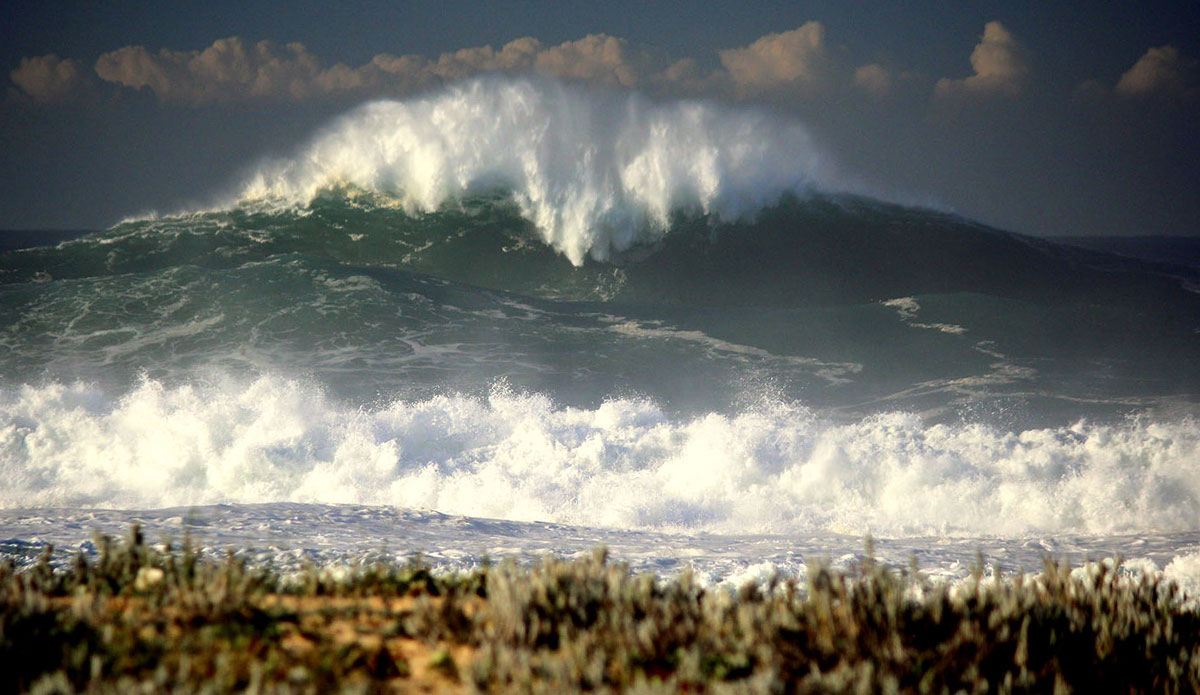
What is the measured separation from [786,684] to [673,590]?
2.80 ft

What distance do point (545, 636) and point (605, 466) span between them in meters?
7.81

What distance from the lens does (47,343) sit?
18719 millimetres

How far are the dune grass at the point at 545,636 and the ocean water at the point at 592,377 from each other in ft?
7.95

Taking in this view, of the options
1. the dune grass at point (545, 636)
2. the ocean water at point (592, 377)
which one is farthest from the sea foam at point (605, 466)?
the dune grass at point (545, 636)

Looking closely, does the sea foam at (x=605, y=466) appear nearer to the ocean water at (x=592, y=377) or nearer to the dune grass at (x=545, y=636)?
the ocean water at (x=592, y=377)

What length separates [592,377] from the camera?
18.4 metres

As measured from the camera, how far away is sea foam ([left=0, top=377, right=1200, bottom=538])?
9359 mm

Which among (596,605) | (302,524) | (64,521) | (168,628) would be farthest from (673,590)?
(64,521)

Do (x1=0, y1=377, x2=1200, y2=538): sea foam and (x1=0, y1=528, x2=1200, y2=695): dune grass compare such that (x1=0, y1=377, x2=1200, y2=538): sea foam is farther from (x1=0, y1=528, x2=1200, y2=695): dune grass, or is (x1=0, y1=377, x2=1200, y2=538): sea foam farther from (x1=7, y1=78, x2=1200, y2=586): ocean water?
(x1=0, y1=528, x2=1200, y2=695): dune grass

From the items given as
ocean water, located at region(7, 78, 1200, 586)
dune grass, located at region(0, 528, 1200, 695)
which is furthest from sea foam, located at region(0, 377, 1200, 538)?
dune grass, located at region(0, 528, 1200, 695)

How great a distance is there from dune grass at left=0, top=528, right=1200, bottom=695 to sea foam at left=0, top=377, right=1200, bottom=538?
5.56 meters

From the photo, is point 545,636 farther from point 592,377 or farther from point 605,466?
point 592,377

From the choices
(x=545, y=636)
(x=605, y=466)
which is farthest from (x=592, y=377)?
(x=545, y=636)

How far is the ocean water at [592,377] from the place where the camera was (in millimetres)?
8469
